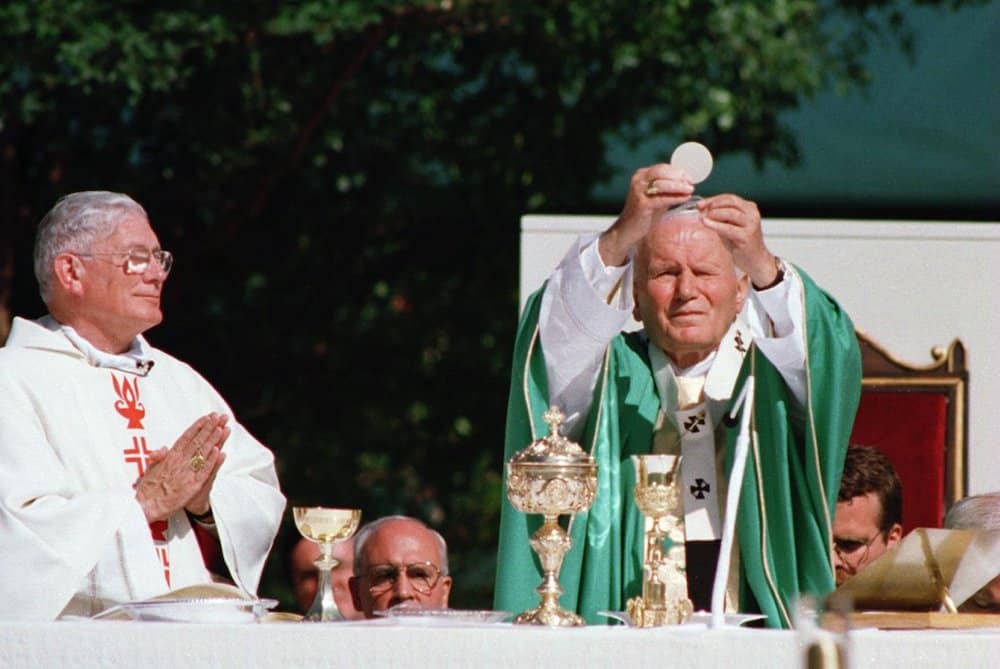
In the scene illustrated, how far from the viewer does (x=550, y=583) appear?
12.3 ft

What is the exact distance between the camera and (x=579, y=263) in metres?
4.41

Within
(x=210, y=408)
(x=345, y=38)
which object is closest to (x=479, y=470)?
(x=345, y=38)

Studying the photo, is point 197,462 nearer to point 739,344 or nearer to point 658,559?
Answer: point 658,559

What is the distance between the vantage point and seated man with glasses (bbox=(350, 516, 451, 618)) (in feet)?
17.4

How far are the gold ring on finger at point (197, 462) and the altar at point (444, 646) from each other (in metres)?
0.90

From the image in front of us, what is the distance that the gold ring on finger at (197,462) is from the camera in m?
4.30

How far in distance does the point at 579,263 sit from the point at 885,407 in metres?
2.01

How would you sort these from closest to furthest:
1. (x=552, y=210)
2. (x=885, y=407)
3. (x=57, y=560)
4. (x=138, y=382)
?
1. (x=57, y=560)
2. (x=138, y=382)
3. (x=885, y=407)
4. (x=552, y=210)

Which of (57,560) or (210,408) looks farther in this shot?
(210,408)

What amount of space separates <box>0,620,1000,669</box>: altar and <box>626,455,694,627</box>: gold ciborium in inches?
15.0

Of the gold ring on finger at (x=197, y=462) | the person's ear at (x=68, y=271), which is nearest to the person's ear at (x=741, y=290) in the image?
the gold ring on finger at (x=197, y=462)

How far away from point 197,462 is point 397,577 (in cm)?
115

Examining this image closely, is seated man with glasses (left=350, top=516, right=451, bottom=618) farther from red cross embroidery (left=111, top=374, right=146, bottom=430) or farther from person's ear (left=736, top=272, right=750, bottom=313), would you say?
person's ear (left=736, top=272, right=750, bottom=313)

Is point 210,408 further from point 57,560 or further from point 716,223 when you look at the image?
point 716,223
